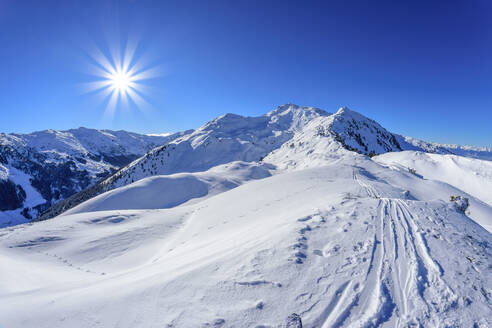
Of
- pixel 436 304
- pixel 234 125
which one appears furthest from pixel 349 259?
pixel 234 125

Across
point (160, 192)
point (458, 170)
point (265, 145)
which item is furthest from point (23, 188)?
point (458, 170)

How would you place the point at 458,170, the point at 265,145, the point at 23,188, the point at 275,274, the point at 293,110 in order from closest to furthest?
1. the point at 275,274
2. the point at 458,170
3. the point at 265,145
4. the point at 293,110
5. the point at 23,188

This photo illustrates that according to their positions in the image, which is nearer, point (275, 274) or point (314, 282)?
point (314, 282)

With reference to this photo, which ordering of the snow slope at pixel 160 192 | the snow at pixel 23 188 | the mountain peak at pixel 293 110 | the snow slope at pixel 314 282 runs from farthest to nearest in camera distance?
the snow at pixel 23 188, the mountain peak at pixel 293 110, the snow slope at pixel 160 192, the snow slope at pixel 314 282

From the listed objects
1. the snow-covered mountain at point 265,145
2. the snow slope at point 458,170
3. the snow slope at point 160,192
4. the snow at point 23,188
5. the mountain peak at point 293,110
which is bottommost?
the snow at point 23,188

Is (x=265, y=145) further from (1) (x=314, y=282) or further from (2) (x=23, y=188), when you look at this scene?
(2) (x=23, y=188)

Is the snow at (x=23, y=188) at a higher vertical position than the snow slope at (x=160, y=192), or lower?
lower

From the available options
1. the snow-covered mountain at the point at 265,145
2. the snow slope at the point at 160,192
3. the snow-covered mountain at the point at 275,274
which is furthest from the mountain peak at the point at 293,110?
the snow-covered mountain at the point at 275,274

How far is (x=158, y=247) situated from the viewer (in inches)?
394

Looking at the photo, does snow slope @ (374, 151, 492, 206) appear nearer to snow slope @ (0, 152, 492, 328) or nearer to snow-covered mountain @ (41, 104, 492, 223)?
snow-covered mountain @ (41, 104, 492, 223)

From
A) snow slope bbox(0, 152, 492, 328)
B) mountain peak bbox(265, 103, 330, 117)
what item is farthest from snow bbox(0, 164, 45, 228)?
snow slope bbox(0, 152, 492, 328)

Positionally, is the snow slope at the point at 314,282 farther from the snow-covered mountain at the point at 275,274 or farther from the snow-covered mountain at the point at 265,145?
the snow-covered mountain at the point at 265,145

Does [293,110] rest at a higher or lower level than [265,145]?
higher

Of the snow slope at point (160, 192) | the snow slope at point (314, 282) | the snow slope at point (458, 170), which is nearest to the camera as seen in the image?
the snow slope at point (314, 282)
